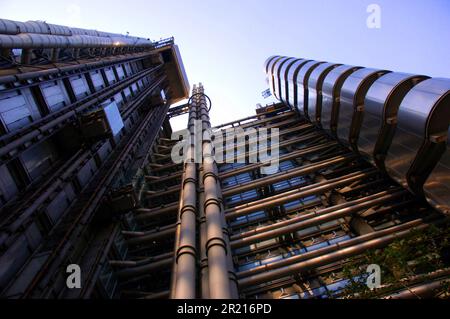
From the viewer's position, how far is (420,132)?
1188 cm

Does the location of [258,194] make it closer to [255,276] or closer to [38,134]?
[255,276]

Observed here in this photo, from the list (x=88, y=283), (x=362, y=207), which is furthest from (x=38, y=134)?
(x=362, y=207)

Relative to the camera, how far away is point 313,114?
23.2 m

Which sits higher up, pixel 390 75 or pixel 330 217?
pixel 390 75

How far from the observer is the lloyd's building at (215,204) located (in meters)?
9.97

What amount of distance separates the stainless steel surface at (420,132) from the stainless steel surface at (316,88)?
8.39 metres

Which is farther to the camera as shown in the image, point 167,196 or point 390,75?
point 167,196

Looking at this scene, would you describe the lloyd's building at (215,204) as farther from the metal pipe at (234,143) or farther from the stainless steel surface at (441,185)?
the metal pipe at (234,143)

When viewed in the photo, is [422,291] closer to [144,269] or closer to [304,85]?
[144,269]

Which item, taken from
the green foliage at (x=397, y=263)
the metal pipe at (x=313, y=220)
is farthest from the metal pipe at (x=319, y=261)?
the metal pipe at (x=313, y=220)

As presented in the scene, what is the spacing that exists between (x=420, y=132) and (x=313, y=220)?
4.98 meters

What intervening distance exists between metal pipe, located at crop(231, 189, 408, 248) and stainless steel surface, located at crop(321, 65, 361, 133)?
6.69 metres

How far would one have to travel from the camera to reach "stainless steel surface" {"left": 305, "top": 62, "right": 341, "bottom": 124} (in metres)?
21.3
